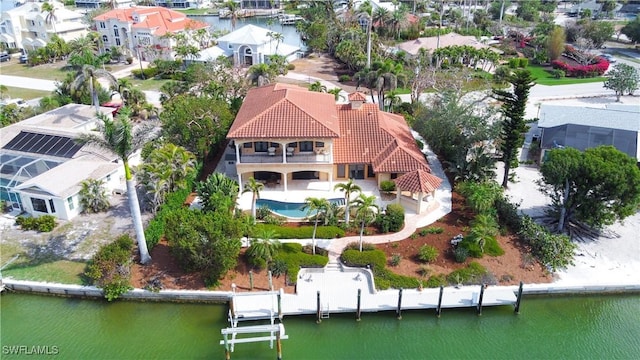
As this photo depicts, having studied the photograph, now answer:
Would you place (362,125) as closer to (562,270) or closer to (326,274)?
(326,274)

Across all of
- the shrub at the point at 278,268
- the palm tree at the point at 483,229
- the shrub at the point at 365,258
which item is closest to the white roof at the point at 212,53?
the shrub at the point at 278,268

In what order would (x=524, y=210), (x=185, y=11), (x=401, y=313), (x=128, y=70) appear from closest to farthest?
(x=401, y=313), (x=524, y=210), (x=128, y=70), (x=185, y=11)

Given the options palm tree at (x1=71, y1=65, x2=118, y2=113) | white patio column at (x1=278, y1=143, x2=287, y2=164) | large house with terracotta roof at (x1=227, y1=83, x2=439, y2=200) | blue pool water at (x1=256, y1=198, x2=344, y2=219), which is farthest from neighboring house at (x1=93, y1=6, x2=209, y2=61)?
blue pool water at (x1=256, y1=198, x2=344, y2=219)

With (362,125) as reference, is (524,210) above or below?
below

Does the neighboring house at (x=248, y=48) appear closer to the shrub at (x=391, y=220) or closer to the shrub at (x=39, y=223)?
the shrub at (x=39, y=223)

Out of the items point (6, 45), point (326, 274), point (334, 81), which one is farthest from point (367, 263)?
point (6, 45)

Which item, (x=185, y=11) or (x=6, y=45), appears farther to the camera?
(x=185, y=11)

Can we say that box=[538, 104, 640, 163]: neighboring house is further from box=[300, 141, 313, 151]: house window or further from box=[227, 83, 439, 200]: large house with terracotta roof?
box=[300, 141, 313, 151]: house window

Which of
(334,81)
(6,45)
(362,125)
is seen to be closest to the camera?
(362,125)
